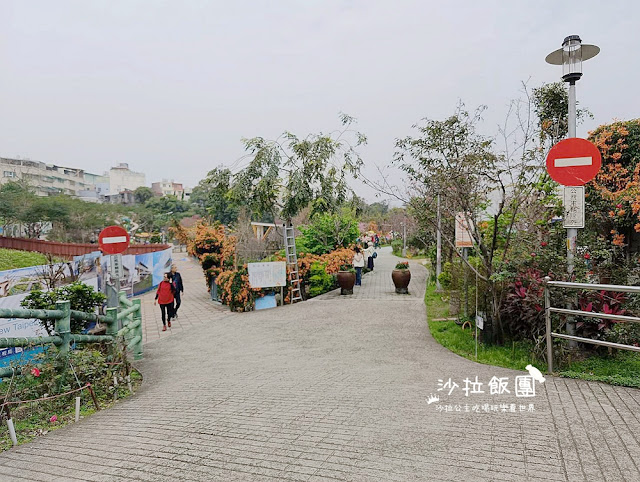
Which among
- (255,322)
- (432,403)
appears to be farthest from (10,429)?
(255,322)

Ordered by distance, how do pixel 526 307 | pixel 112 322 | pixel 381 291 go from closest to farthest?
pixel 526 307, pixel 112 322, pixel 381 291

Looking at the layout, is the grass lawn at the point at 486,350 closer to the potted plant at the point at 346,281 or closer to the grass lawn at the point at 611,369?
the grass lawn at the point at 611,369

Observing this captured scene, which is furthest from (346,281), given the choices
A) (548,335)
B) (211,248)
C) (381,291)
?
(548,335)

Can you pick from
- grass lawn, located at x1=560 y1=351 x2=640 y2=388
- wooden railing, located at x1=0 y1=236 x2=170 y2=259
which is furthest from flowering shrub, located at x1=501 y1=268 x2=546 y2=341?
wooden railing, located at x1=0 y1=236 x2=170 y2=259

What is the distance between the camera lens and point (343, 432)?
3.20 metres

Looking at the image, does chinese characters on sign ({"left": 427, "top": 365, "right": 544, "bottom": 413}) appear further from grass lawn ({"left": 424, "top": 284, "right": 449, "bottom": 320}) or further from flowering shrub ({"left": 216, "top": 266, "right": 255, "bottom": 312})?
flowering shrub ({"left": 216, "top": 266, "right": 255, "bottom": 312})

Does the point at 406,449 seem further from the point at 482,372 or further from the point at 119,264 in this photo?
the point at 119,264

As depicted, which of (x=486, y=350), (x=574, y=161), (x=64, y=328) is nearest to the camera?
(x=574, y=161)

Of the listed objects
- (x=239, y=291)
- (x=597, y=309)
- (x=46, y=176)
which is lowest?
(x=239, y=291)

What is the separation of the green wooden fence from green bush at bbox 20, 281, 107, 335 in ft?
1.37

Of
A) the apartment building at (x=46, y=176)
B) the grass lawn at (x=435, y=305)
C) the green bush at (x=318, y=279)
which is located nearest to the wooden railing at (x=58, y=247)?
the green bush at (x=318, y=279)

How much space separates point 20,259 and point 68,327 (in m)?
20.8

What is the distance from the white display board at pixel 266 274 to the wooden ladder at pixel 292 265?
0.76 metres

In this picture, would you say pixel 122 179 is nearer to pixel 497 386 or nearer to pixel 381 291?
pixel 381 291
